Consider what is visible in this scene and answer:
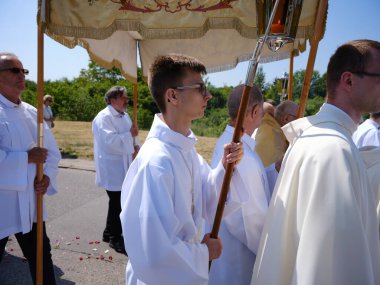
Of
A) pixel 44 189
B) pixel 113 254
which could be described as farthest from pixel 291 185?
pixel 113 254

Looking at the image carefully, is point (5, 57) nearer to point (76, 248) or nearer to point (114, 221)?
point (114, 221)

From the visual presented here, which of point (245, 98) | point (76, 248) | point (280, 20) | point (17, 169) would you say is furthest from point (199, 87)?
point (76, 248)

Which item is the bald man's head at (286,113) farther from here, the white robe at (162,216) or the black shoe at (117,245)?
the black shoe at (117,245)

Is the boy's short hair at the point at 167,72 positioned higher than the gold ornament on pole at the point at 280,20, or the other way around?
the gold ornament on pole at the point at 280,20

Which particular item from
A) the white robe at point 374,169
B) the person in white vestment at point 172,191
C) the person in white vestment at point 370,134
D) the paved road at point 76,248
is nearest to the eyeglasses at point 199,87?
the person in white vestment at point 172,191

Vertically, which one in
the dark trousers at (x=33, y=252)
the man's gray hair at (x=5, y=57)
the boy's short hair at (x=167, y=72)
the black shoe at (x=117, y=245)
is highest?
the man's gray hair at (x=5, y=57)

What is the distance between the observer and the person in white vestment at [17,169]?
9.35 ft

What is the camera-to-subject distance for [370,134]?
4.95 metres

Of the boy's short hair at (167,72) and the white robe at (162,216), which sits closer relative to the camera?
the white robe at (162,216)

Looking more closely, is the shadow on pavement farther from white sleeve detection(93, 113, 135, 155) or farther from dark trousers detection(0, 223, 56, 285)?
white sleeve detection(93, 113, 135, 155)

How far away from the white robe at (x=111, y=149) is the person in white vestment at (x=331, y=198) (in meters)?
3.37

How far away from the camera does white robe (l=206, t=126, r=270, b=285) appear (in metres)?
2.16

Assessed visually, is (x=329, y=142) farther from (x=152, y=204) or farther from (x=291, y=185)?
(x=152, y=204)

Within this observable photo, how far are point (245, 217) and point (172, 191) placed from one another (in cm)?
74
